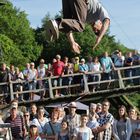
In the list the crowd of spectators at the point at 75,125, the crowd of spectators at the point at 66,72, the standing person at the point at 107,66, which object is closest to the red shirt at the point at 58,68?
the crowd of spectators at the point at 66,72

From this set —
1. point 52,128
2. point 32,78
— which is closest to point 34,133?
point 52,128

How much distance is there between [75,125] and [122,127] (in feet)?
3.18

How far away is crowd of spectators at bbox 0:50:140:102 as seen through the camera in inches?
695

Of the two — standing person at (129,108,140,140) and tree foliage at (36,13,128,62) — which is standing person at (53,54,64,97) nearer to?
standing person at (129,108,140,140)

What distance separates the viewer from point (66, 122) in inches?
462

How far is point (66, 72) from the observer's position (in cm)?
1823

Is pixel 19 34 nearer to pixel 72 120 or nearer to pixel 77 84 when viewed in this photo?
pixel 77 84

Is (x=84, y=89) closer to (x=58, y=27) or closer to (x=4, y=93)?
(x=4, y=93)

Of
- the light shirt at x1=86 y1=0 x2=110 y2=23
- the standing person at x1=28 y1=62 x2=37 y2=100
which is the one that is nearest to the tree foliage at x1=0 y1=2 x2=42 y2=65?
the standing person at x1=28 y1=62 x2=37 y2=100

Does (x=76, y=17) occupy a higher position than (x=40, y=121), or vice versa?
(x=76, y=17)

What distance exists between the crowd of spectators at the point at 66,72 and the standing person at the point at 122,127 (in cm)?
→ 498

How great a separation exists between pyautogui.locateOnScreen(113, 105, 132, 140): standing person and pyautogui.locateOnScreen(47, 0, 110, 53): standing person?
4581 millimetres

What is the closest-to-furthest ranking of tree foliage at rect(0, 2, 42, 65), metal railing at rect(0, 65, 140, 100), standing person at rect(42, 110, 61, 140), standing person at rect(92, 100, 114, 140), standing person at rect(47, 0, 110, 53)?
standing person at rect(47, 0, 110, 53) < standing person at rect(42, 110, 61, 140) < standing person at rect(92, 100, 114, 140) < metal railing at rect(0, 65, 140, 100) < tree foliage at rect(0, 2, 42, 65)

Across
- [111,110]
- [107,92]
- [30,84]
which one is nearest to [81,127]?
[30,84]
